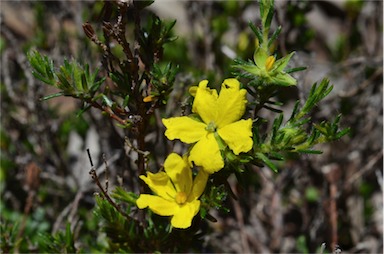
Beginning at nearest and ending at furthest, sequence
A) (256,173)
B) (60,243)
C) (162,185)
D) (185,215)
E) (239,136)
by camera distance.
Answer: (239,136), (185,215), (162,185), (60,243), (256,173)

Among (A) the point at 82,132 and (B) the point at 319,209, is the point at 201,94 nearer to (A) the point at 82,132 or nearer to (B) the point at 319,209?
(B) the point at 319,209

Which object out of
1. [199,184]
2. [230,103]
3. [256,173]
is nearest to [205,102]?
[230,103]

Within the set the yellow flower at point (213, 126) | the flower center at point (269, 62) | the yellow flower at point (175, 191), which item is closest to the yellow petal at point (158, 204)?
the yellow flower at point (175, 191)

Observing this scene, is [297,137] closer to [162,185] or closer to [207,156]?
[207,156]

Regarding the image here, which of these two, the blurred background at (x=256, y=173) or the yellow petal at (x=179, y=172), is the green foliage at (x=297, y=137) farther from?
the blurred background at (x=256, y=173)

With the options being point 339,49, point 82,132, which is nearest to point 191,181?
point 82,132

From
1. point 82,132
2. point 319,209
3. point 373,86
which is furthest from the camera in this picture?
point 82,132
